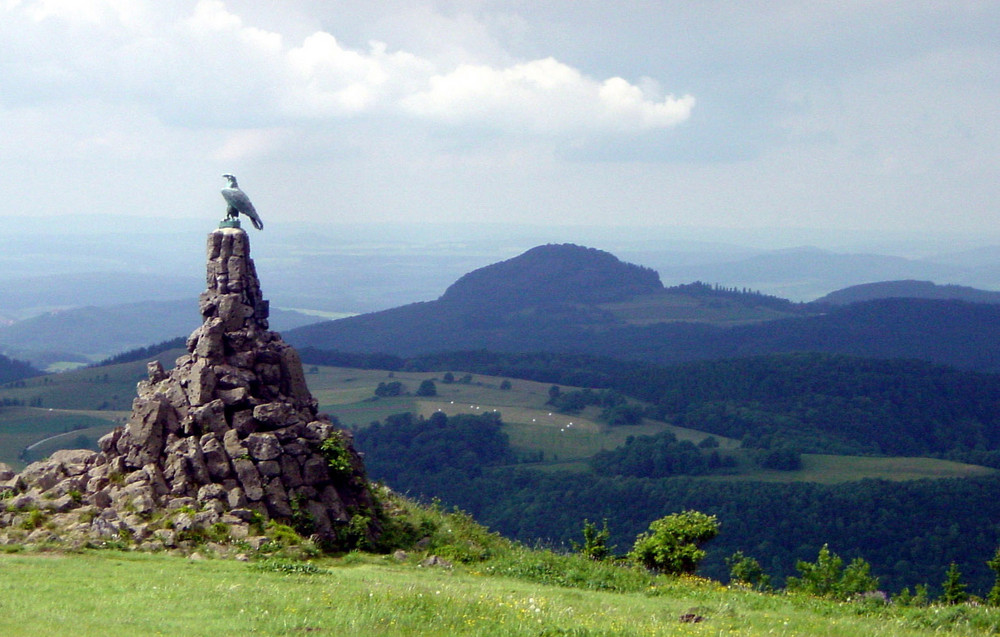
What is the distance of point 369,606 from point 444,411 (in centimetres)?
12109

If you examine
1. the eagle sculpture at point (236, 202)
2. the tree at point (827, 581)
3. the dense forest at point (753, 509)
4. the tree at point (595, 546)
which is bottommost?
the dense forest at point (753, 509)

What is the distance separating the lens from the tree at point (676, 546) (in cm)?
3128

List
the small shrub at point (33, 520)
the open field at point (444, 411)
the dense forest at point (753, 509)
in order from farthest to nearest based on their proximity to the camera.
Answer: the open field at point (444, 411) → the dense forest at point (753, 509) → the small shrub at point (33, 520)

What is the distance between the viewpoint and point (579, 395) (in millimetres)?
162000

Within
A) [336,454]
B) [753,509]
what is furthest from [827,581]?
[753,509]

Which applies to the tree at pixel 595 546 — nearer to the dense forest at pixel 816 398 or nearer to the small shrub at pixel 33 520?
the small shrub at pixel 33 520

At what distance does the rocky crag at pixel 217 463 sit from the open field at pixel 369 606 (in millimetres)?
2759

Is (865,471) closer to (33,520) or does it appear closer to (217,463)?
(217,463)

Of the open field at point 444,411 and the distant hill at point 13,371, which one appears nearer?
the open field at point 444,411

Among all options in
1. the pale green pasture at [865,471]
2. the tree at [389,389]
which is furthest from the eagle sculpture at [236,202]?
the tree at [389,389]

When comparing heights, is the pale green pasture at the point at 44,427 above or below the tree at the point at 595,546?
below

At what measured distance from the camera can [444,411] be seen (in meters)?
141

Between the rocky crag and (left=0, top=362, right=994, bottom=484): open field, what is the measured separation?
169 feet

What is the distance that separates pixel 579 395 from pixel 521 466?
51685 millimetres
